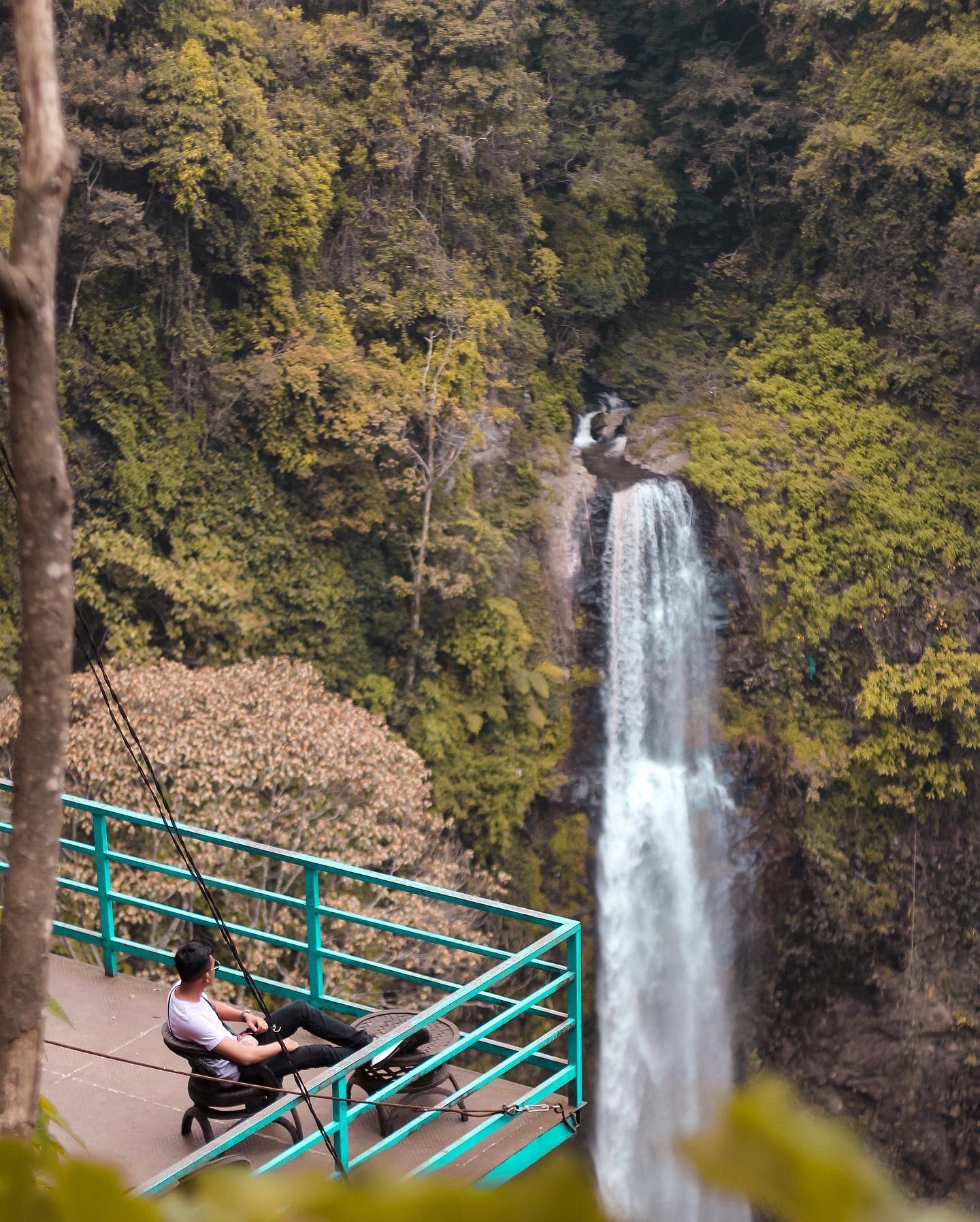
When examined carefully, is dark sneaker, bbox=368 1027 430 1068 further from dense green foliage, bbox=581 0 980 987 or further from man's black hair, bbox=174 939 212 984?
dense green foliage, bbox=581 0 980 987

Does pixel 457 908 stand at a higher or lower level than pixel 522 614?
lower

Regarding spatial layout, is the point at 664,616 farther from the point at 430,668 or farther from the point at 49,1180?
the point at 49,1180

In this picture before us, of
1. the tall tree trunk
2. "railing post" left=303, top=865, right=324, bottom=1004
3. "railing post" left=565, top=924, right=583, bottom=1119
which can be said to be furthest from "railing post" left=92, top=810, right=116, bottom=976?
the tall tree trunk

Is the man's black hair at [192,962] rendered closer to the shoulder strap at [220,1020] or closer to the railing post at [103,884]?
the shoulder strap at [220,1020]

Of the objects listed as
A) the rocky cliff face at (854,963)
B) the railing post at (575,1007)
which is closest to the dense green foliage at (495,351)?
the rocky cliff face at (854,963)

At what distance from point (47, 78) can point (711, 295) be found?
16.9 m

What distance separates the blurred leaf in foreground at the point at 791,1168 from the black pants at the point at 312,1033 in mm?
4509

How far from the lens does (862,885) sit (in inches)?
531

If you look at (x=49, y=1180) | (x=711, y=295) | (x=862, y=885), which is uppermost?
(x=711, y=295)

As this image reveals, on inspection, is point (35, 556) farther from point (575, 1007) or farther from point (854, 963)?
point (854, 963)

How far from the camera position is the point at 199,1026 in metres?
4.33

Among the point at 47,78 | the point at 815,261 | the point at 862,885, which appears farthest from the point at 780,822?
the point at 47,78

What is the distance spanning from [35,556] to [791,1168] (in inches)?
84.1

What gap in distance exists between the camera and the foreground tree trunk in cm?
222
